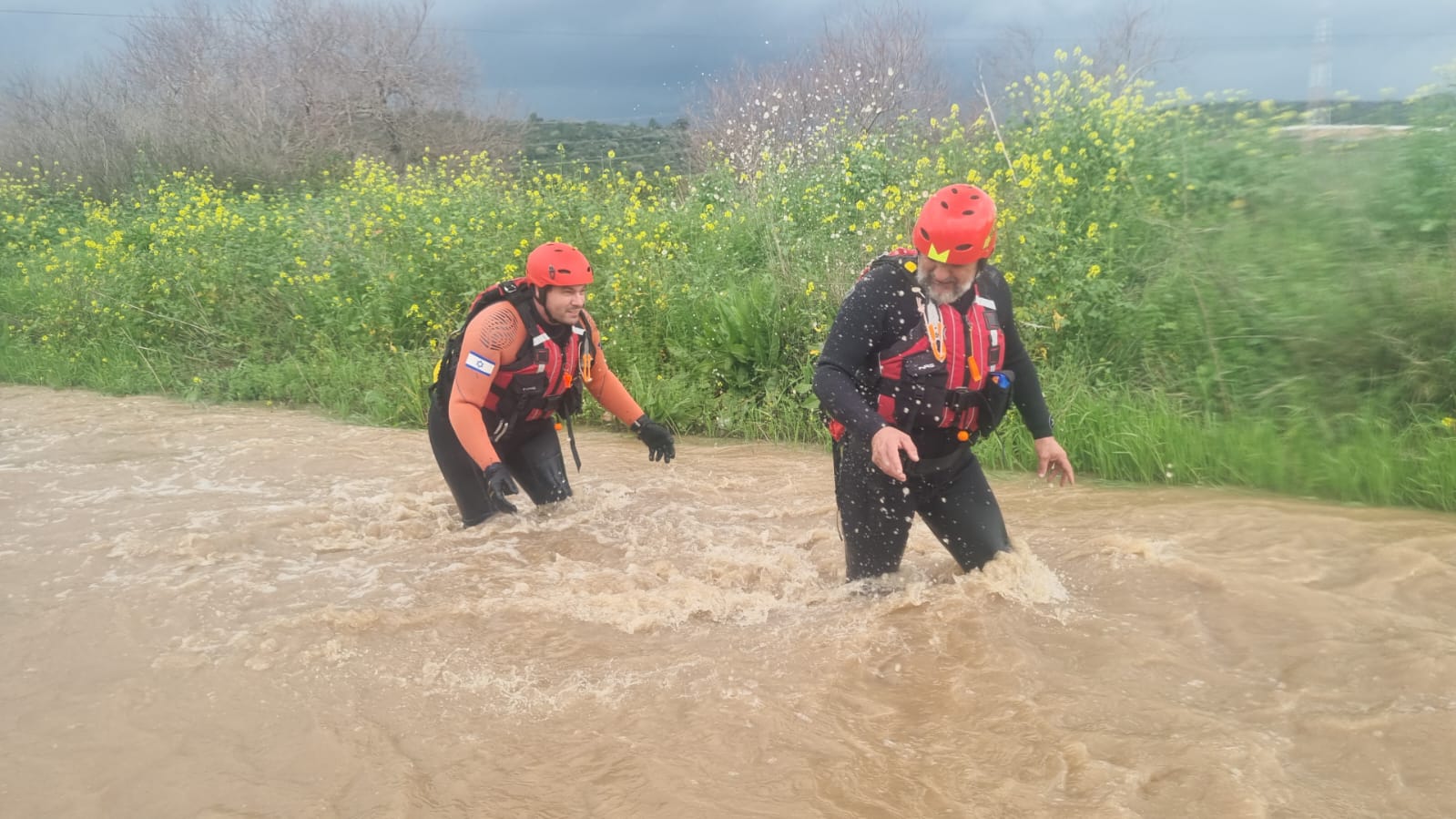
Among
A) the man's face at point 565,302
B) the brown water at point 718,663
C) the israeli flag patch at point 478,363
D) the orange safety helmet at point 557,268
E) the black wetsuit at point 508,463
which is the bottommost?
the brown water at point 718,663

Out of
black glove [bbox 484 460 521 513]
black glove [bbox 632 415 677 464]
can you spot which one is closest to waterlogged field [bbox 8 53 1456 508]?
black glove [bbox 632 415 677 464]

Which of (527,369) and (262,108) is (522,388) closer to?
(527,369)

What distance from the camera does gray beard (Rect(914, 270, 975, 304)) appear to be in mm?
3283

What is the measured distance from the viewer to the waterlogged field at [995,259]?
570cm

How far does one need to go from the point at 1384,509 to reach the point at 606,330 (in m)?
5.40

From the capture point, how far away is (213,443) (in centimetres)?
763

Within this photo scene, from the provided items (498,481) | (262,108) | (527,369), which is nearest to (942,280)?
(498,481)

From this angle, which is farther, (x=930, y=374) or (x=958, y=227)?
(x=930, y=374)

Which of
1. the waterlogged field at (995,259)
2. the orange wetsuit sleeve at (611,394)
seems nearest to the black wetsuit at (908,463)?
the orange wetsuit sleeve at (611,394)

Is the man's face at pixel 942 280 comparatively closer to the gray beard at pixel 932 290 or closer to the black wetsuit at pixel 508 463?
the gray beard at pixel 932 290

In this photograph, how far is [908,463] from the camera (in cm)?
345

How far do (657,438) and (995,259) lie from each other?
3136 mm

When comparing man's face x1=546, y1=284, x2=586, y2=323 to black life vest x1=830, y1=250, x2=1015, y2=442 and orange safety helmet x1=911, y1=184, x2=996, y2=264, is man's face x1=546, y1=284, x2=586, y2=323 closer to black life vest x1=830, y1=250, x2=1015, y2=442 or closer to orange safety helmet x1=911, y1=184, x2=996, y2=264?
black life vest x1=830, y1=250, x2=1015, y2=442

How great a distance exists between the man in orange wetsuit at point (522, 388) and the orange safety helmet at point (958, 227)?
178 centimetres
